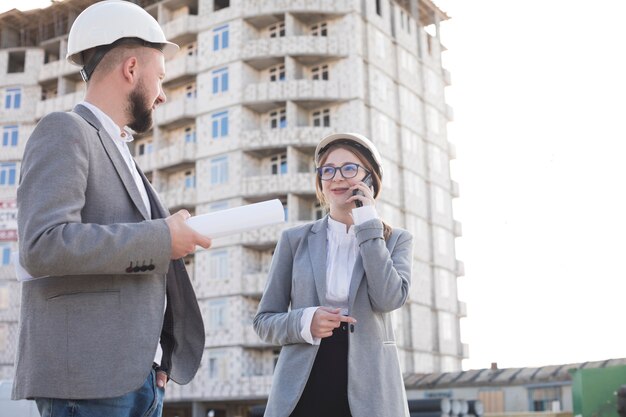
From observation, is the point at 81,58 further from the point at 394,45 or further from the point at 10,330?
the point at 10,330

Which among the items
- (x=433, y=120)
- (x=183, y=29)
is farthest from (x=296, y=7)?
(x=433, y=120)

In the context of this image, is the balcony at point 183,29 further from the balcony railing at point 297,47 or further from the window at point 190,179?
the window at point 190,179

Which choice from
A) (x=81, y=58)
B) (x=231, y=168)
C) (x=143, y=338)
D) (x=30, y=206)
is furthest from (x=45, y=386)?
(x=231, y=168)

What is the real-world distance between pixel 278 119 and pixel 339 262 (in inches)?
1548

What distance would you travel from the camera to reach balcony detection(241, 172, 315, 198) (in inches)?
1596

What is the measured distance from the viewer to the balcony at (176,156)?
44.1 meters

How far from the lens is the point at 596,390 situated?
38.8ft

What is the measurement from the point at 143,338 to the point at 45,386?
36cm

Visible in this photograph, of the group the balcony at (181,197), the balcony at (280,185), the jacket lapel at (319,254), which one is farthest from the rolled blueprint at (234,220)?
the balcony at (181,197)

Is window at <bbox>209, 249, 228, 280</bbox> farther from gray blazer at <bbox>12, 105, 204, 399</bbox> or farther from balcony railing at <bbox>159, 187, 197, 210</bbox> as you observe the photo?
gray blazer at <bbox>12, 105, 204, 399</bbox>

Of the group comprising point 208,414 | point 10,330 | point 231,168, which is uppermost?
point 231,168

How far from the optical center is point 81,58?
3.24m

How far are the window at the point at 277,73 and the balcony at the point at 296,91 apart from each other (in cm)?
157

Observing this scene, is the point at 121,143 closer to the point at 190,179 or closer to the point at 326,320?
the point at 326,320
